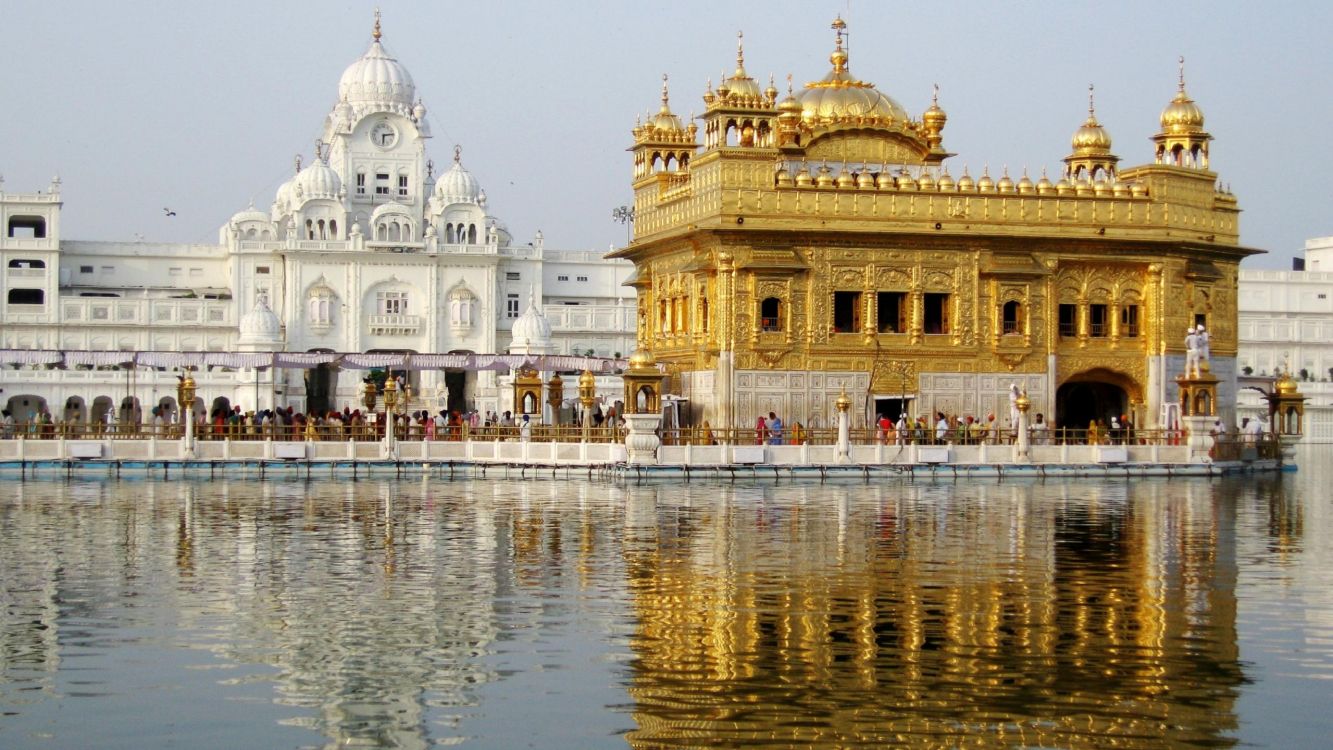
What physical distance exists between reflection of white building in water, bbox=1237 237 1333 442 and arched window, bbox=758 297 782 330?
41026 mm

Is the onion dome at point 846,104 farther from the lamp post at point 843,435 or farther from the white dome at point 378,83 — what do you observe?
the white dome at point 378,83

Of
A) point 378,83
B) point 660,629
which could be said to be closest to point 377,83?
point 378,83

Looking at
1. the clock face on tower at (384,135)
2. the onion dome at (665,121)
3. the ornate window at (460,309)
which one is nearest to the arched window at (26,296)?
the clock face on tower at (384,135)

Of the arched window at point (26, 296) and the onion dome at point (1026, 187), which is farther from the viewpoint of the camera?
the arched window at point (26, 296)

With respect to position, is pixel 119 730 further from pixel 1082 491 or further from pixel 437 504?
pixel 1082 491

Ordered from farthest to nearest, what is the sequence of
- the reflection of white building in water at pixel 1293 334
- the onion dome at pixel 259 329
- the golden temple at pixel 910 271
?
the reflection of white building in water at pixel 1293 334 < the onion dome at pixel 259 329 < the golden temple at pixel 910 271

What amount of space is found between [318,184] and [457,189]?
5.82 meters

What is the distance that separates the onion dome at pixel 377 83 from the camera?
79375 mm

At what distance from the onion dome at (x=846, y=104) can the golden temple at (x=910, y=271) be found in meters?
0.06

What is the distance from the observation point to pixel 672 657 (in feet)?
40.2

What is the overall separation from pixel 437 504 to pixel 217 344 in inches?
1992

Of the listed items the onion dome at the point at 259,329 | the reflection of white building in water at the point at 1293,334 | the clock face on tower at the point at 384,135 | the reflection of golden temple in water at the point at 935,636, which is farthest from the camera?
the clock face on tower at the point at 384,135

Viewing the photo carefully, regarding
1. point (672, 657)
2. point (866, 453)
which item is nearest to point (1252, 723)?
point (672, 657)

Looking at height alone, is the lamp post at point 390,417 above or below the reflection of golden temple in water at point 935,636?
above
